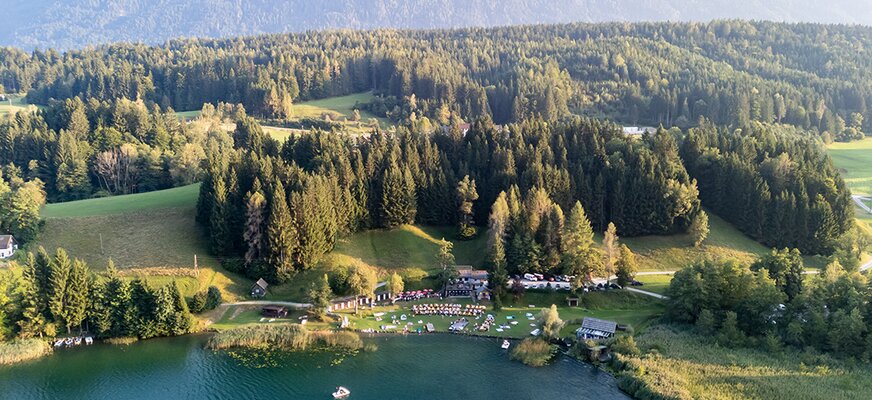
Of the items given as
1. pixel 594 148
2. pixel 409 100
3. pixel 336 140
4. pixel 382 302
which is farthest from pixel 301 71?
pixel 382 302

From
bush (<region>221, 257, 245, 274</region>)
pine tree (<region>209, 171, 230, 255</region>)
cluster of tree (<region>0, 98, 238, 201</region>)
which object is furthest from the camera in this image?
cluster of tree (<region>0, 98, 238, 201</region>)

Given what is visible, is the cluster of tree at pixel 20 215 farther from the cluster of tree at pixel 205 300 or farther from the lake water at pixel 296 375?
the cluster of tree at pixel 205 300

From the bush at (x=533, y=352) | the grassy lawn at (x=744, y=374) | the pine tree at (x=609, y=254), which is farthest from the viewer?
the pine tree at (x=609, y=254)

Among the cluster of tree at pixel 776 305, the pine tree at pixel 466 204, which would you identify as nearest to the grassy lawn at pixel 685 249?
the cluster of tree at pixel 776 305

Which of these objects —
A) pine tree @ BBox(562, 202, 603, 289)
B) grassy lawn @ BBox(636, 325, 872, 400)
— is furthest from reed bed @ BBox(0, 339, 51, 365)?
→ grassy lawn @ BBox(636, 325, 872, 400)

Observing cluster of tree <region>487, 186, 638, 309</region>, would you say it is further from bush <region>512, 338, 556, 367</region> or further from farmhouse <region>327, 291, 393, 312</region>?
farmhouse <region>327, 291, 393, 312</region>

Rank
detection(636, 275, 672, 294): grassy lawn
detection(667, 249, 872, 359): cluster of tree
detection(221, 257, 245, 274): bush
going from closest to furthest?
1. detection(667, 249, 872, 359): cluster of tree
2. detection(636, 275, 672, 294): grassy lawn
3. detection(221, 257, 245, 274): bush
